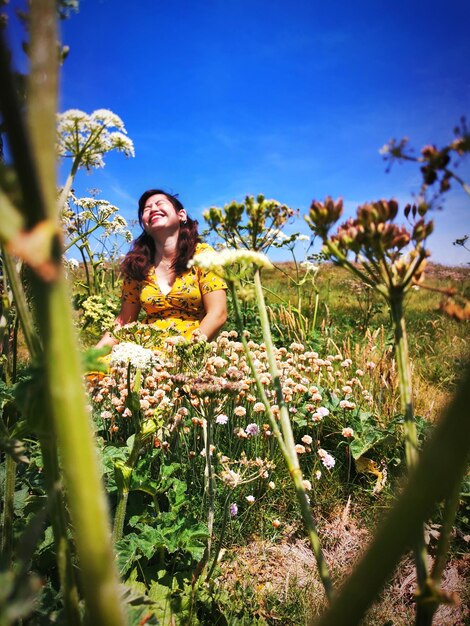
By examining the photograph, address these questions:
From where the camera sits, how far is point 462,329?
23.4 ft

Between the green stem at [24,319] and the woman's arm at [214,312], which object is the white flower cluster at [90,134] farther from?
the woman's arm at [214,312]

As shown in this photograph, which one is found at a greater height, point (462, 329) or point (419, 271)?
point (419, 271)

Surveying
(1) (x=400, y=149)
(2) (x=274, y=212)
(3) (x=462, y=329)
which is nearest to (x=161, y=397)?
(2) (x=274, y=212)

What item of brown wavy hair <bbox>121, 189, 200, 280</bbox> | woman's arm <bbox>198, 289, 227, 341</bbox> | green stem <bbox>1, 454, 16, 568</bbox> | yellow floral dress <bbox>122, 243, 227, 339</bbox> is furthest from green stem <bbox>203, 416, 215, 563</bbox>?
brown wavy hair <bbox>121, 189, 200, 280</bbox>

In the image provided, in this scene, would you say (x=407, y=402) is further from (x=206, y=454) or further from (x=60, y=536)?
(x=206, y=454)

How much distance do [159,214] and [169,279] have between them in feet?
2.73

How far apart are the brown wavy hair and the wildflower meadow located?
102 cm

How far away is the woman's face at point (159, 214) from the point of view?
491 centimetres

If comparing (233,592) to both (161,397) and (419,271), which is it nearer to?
(161,397)

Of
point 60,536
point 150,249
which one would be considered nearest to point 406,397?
point 60,536

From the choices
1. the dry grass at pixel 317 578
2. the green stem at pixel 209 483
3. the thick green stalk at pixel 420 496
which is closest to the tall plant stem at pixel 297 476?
the thick green stalk at pixel 420 496

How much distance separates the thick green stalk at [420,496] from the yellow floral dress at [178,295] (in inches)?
176

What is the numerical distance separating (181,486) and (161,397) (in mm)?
707

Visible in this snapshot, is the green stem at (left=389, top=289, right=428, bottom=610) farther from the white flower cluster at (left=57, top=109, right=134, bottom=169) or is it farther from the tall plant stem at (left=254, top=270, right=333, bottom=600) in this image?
the white flower cluster at (left=57, top=109, right=134, bottom=169)
